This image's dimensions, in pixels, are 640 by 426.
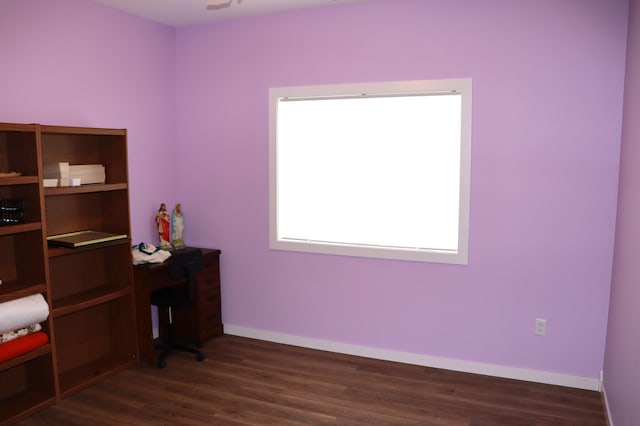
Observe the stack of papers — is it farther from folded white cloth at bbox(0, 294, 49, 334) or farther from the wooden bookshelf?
folded white cloth at bbox(0, 294, 49, 334)

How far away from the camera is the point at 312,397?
3.47 m

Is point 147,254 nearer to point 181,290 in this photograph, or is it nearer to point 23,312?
point 181,290

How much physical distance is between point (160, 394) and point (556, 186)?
9.65 feet

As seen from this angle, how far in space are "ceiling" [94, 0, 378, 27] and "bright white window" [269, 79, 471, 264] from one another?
0.61 m

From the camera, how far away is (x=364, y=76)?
3.95 m

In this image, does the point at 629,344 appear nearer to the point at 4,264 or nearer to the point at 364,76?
the point at 364,76

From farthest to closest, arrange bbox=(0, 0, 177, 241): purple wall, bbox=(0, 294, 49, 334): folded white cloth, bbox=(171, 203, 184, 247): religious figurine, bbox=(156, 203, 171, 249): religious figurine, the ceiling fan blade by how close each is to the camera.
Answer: bbox=(171, 203, 184, 247): religious figurine
bbox=(156, 203, 171, 249): religious figurine
bbox=(0, 0, 177, 241): purple wall
bbox=(0, 294, 49, 334): folded white cloth
the ceiling fan blade

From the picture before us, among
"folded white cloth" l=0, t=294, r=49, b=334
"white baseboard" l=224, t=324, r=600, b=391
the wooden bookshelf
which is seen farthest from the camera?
"white baseboard" l=224, t=324, r=600, b=391

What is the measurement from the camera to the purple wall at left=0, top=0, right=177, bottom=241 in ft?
10.9

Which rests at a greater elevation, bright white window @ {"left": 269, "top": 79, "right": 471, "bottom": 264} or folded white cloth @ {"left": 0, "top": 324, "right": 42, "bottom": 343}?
bright white window @ {"left": 269, "top": 79, "right": 471, "bottom": 264}

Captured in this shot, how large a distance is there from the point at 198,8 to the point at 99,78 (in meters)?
0.90

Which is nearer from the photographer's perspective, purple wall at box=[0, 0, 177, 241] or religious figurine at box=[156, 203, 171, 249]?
purple wall at box=[0, 0, 177, 241]

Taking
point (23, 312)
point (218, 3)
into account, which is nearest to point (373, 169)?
point (218, 3)

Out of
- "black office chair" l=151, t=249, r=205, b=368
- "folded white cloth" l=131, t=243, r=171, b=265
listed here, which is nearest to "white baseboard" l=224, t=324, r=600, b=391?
"black office chair" l=151, t=249, r=205, b=368
